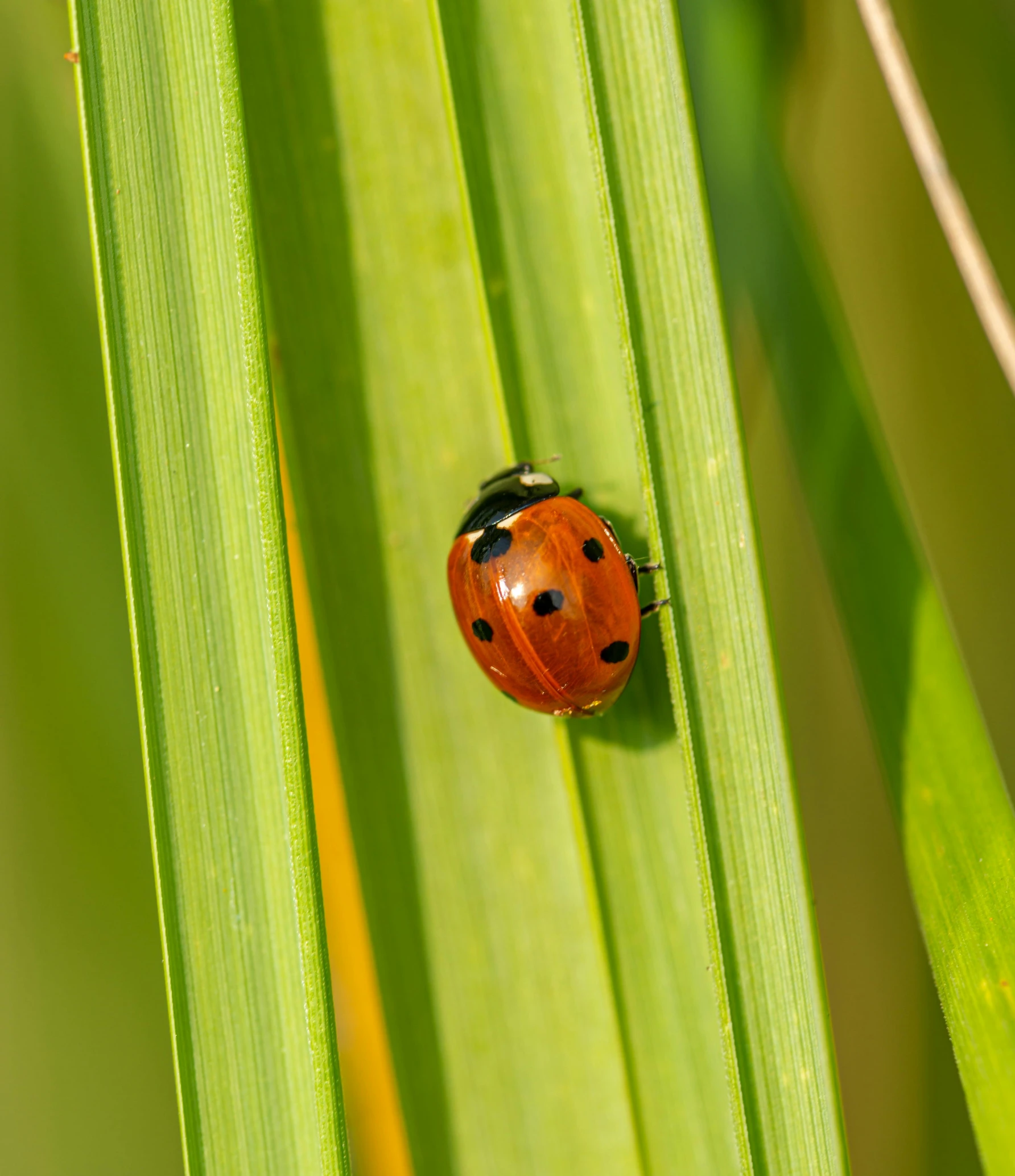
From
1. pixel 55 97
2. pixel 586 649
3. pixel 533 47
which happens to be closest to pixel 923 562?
pixel 586 649

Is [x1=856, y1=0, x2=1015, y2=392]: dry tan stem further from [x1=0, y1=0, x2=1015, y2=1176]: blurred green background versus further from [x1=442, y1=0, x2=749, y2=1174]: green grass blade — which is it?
[x1=442, y1=0, x2=749, y2=1174]: green grass blade

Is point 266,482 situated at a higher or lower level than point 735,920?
higher

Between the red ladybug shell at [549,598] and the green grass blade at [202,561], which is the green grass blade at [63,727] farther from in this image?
the red ladybug shell at [549,598]

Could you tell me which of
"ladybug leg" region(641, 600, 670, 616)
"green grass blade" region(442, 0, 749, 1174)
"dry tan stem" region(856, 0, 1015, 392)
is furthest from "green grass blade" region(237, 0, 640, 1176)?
"dry tan stem" region(856, 0, 1015, 392)

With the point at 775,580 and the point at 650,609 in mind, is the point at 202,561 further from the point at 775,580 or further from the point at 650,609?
the point at 775,580

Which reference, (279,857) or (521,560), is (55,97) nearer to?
(521,560)

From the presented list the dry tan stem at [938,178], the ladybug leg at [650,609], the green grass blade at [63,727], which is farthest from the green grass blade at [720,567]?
the green grass blade at [63,727]
